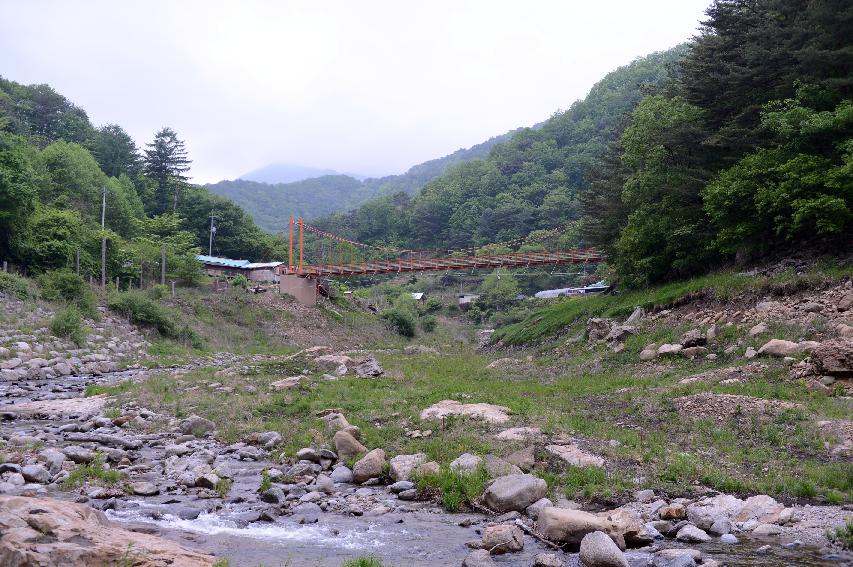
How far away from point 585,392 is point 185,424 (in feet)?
33.5

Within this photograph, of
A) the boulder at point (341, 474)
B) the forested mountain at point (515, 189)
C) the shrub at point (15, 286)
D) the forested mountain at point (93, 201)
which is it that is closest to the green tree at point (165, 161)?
the forested mountain at point (93, 201)

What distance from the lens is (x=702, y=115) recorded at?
92.4ft

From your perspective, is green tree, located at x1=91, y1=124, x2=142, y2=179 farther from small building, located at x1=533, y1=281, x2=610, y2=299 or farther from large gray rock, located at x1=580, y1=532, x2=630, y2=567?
large gray rock, located at x1=580, y1=532, x2=630, y2=567

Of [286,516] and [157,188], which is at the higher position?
[157,188]

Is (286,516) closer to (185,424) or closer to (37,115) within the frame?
(185,424)

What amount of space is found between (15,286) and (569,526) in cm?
3355

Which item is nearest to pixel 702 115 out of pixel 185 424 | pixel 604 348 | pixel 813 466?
pixel 604 348

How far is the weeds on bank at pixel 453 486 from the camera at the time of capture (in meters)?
9.21

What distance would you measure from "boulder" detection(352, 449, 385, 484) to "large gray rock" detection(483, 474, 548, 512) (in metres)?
2.21

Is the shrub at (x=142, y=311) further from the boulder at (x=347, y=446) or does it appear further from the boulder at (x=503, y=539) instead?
the boulder at (x=503, y=539)

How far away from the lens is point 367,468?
10.6 m

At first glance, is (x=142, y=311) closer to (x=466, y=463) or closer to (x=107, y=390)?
(x=107, y=390)

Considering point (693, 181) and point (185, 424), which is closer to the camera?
point (185, 424)

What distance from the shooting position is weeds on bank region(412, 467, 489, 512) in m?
9.21
